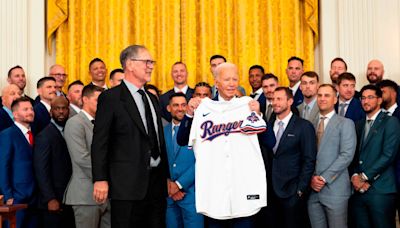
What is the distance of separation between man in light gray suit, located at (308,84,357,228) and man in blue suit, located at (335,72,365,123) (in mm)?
474

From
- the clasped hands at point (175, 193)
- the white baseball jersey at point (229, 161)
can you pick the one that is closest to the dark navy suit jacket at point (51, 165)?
the clasped hands at point (175, 193)

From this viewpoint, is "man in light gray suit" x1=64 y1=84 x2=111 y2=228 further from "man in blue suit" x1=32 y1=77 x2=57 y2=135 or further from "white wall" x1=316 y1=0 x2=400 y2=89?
"white wall" x1=316 y1=0 x2=400 y2=89

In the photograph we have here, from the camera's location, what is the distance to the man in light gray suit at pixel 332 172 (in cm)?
567

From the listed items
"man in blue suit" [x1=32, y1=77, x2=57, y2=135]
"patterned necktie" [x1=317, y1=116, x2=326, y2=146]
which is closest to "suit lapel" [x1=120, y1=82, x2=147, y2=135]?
"patterned necktie" [x1=317, y1=116, x2=326, y2=146]

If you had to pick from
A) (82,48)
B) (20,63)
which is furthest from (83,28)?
(20,63)

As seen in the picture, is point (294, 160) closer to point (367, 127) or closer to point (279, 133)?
point (279, 133)

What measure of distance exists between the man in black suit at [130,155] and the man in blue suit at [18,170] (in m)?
1.65

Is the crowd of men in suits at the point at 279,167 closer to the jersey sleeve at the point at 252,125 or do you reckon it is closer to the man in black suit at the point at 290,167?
the man in black suit at the point at 290,167

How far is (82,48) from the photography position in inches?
334

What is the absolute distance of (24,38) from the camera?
820cm

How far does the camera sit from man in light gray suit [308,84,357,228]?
5.67 m

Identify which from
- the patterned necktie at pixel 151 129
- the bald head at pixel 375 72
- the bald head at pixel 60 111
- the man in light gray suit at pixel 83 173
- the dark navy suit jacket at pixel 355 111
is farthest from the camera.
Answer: the bald head at pixel 375 72

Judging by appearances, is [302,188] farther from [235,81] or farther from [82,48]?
[82,48]

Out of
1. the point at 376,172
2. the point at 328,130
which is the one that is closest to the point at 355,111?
the point at 328,130
